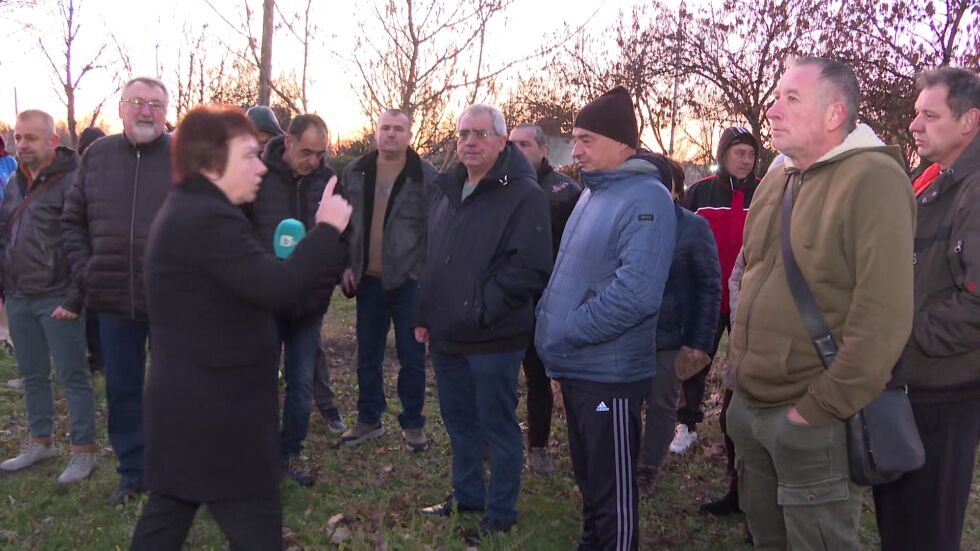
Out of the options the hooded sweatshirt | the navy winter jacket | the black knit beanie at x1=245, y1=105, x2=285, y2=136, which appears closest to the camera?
the hooded sweatshirt

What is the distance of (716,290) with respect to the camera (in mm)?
4586

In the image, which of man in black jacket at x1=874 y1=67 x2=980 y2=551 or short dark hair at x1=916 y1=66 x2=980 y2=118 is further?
short dark hair at x1=916 y1=66 x2=980 y2=118

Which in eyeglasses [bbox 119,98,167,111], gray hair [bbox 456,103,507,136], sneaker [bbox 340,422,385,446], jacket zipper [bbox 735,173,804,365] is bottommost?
sneaker [bbox 340,422,385,446]

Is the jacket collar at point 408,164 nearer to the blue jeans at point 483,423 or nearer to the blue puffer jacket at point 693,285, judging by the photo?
the blue jeans at point 483,423

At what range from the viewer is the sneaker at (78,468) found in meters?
4.86

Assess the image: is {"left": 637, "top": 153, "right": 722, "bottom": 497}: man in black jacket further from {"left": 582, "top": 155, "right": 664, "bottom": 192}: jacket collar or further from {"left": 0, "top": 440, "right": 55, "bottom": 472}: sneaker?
{"left": 0, "top": 440, "right": 55, "bottom": 472}: sneaker

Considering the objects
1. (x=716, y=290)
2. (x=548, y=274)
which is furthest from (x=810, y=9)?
(x=548, y=274)

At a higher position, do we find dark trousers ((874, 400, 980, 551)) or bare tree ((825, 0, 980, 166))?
bare tree ((825, 0, 980, 166))

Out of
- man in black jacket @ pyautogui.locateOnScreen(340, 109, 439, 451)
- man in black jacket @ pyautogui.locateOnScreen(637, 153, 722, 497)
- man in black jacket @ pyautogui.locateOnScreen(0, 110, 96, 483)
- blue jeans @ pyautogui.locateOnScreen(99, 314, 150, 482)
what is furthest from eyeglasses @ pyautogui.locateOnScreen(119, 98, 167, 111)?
man in black jacket @ pyautogui.locateOnScreen(637, 153, 722, 497)

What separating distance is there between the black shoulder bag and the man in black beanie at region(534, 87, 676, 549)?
0.77 meters

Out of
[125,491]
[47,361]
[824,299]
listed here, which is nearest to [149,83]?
[47,361]

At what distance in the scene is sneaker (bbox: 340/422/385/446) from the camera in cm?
577

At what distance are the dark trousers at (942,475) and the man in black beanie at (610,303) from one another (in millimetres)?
1122

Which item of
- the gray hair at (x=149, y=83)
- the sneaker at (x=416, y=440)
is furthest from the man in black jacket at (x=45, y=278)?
the sneaker at (x=416, y=440)
